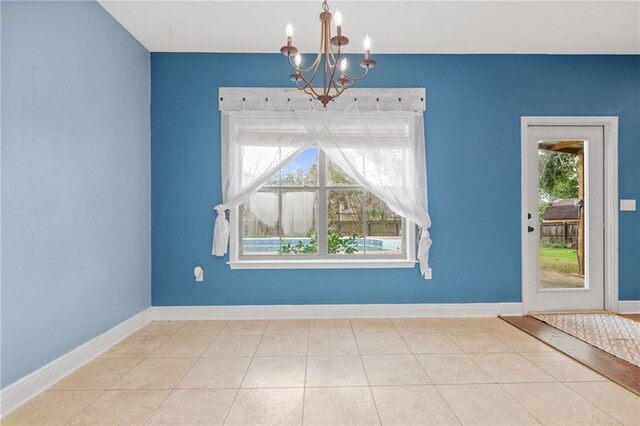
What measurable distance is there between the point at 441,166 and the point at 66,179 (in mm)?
3210

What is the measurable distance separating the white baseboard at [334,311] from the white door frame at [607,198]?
1.35 ft

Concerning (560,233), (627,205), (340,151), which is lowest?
(560,233)

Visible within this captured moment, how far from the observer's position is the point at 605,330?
120 inches

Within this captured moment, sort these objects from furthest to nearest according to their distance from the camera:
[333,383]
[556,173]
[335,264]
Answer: [556,173]
[335,264]
[333,383]

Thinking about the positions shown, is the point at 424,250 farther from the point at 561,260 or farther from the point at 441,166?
the point at 561,260

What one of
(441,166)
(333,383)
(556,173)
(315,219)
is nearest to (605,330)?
(556,173)

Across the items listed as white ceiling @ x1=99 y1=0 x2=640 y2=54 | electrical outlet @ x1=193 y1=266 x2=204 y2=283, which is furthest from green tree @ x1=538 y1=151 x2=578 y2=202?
electrical outlet @ x1=193 y1=266 x2=204 y2=283

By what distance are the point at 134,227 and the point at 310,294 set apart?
1.80m

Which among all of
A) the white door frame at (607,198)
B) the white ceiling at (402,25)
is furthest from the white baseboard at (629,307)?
the white ceiling at (402,25)

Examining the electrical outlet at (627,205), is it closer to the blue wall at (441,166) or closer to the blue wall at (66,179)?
the blue wall at (441,166)

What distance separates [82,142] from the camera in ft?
8.02

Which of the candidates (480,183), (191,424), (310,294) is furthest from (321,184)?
(191,424)

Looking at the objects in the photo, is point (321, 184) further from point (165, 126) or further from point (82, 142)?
point (82, 142)

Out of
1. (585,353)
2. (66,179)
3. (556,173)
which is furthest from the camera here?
(556,173)
